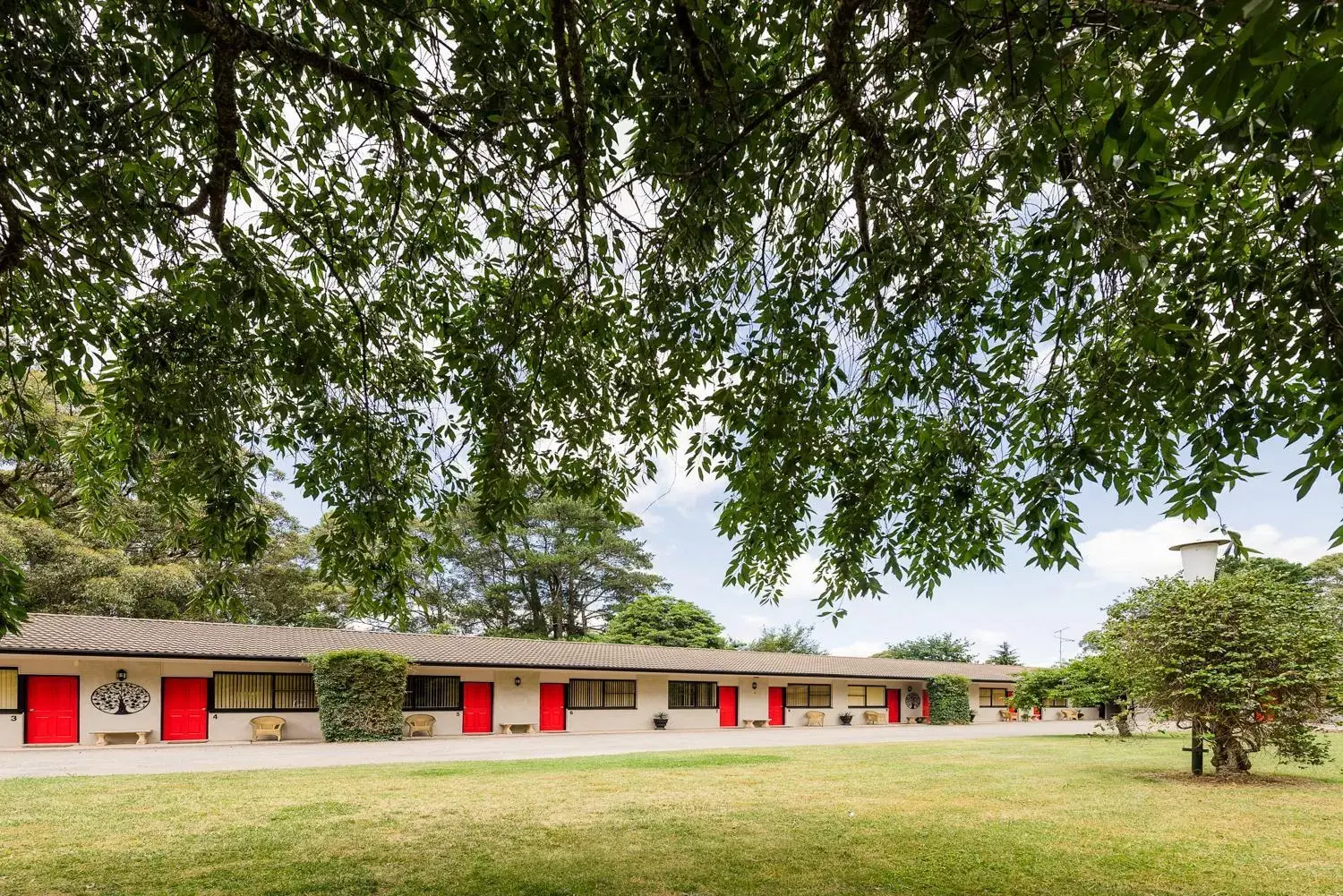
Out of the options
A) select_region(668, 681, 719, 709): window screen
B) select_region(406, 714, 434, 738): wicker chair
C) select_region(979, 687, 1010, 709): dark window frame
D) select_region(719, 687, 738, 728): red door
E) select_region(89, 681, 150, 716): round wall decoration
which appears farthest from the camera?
select_region(979, 687, 1010, 709): dark window frame

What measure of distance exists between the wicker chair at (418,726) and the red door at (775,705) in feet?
49.7

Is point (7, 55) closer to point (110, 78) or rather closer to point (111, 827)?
point (110, 78)

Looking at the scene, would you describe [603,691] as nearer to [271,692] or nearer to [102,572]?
[271,692]

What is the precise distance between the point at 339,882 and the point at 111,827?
4333 millimetres

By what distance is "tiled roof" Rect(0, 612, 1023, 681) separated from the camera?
20.7 metres

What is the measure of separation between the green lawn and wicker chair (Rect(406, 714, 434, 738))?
10156 millimetres

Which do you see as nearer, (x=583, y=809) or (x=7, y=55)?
(x=7, y=55)

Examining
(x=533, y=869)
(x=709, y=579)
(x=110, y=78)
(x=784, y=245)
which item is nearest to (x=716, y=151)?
(x=784, y=245)

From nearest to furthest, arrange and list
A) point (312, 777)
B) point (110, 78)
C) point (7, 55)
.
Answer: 1. point (7, 55)
2. point (110, 78)
3. point (312, 777)

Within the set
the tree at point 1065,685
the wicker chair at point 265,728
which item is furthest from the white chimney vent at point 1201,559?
the wicker chair at point 265,728

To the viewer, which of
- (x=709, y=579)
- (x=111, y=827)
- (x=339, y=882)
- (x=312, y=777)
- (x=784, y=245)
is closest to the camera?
(x=339, y=882)

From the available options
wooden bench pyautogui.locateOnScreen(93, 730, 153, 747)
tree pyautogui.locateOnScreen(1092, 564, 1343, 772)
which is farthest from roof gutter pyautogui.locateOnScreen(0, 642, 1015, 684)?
tree pyautogui.locateOnScreen(1092, 564, 1343, 772)

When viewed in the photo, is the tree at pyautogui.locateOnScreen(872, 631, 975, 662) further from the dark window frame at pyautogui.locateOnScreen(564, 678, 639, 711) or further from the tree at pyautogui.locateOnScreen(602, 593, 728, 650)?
the dark window frame at pyautogui.locateOnScreen(564, 678, 639, 711)

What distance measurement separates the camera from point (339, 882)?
22.1 feet
